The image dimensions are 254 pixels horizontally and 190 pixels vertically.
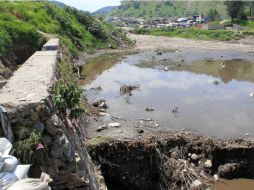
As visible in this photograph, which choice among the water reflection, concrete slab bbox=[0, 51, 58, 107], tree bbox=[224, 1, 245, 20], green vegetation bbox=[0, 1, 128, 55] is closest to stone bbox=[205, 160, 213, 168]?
concrete slab bbox=[0, 51, 58, 107]

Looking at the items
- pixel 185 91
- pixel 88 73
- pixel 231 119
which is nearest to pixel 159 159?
pixel 231 119

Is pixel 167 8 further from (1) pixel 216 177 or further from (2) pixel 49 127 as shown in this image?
(2) pixel 49 127

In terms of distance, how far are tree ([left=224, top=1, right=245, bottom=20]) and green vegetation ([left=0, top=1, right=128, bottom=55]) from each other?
22636 millimetres

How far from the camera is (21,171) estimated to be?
4.41 m

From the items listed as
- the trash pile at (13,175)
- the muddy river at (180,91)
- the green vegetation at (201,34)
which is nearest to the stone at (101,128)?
the muddy river at (180,91)

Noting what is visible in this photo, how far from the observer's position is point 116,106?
551 inches

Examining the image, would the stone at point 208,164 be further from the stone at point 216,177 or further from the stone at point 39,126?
the stone at point 39,126

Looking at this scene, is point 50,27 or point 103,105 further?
point 50,27

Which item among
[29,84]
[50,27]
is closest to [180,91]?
[29,84]

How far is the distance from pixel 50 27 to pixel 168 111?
43.5 feet

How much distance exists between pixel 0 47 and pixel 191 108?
7.38m

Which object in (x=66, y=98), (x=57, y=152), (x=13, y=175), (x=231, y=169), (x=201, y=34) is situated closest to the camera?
(x=13, y=175)

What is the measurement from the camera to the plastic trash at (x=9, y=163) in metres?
4.28

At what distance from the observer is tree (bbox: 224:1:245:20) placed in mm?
52594
